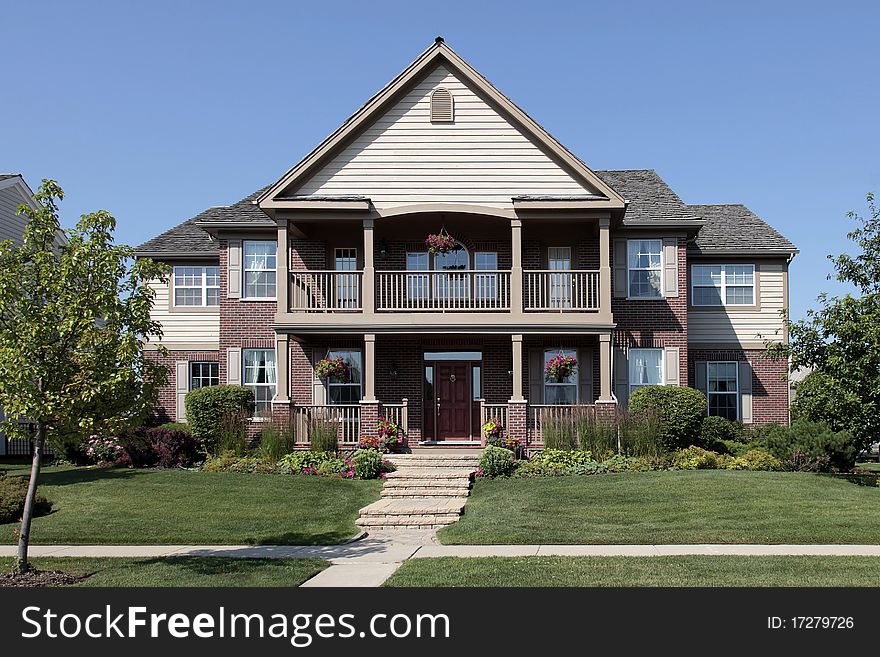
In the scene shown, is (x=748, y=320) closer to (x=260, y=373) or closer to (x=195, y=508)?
(x=260, y=373)

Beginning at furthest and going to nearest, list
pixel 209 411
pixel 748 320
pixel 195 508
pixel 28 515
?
pixel 748 320, pixel 209 411, pixel 195 508, pixel 28 515

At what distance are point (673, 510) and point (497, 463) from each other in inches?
206

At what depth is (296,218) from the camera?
70.5ft

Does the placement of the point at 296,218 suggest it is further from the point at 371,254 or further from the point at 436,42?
the point at 436,42

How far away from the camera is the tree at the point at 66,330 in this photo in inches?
391

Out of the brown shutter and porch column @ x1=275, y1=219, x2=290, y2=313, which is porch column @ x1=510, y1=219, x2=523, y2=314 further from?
porch column @ x1=275, y1=219, x2=290, y2=313

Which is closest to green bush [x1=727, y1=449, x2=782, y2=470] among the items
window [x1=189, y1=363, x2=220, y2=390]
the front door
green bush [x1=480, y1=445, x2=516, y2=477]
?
green bush [x1=480, y1=445, x2=516, y2=477]

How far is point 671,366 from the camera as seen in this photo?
23031mm

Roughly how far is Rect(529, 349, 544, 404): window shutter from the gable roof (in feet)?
15.1

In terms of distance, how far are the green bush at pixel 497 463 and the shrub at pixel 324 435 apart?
3.77 meters

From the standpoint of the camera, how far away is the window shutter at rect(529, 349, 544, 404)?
2284 cm

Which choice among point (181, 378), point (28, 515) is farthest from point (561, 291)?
point (28, 515)
